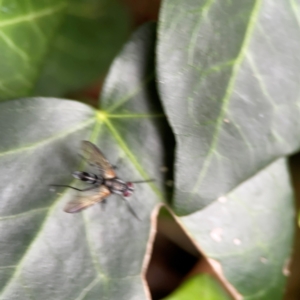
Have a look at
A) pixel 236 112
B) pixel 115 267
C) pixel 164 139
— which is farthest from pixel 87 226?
pixel 236 112

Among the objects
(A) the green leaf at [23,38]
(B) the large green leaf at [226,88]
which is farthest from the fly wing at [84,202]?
(A) the green leaf at [23,38]

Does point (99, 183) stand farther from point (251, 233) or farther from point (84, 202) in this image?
point (251, 233)

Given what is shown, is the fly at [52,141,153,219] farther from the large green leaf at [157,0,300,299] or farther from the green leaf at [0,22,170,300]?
the large green leaf at [157,0,300,299]

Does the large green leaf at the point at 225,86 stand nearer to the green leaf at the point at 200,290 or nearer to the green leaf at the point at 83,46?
the green leaf at the point at 200,290

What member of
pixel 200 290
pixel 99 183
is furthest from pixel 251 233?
A: pixel 99 183

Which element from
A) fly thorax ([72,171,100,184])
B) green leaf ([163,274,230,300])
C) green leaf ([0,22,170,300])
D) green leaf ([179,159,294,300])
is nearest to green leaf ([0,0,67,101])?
green leaf ([0,22,170,300])

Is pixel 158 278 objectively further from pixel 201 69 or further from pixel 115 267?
pixel 201 69
